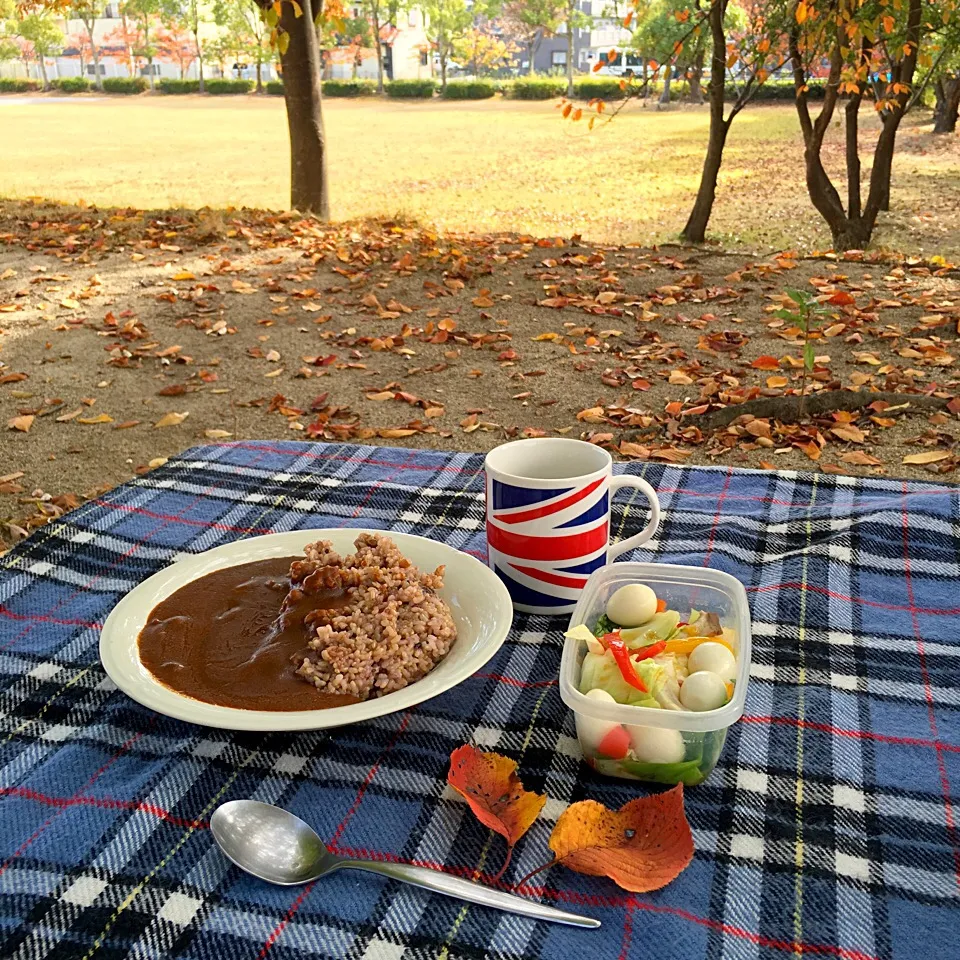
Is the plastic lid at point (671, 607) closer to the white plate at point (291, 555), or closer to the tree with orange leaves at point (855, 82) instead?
the white plate at point (291, 555)

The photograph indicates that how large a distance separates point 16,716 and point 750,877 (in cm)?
80

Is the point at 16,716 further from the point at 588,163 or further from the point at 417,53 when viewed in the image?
the point at 417,53

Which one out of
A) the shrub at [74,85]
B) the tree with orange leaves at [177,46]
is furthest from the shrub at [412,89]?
the shrub at [74,85]

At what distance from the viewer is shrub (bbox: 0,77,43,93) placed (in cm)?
4184

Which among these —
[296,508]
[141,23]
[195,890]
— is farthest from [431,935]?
[141,23]

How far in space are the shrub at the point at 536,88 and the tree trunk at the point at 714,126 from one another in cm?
2847

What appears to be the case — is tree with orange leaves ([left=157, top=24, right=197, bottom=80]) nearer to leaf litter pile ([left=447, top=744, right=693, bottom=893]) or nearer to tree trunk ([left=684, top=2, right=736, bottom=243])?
tree trunk ([left=684, top=2, right=736, bottom=243])

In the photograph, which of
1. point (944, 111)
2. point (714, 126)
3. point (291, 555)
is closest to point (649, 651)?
point (291, 555)

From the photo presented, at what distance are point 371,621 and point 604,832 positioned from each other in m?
0.33

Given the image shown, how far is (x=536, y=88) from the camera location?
1355 inches

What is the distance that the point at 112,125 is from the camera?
25578 mm

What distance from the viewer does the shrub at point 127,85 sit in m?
39.5

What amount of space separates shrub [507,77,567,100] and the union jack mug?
35.7 metres

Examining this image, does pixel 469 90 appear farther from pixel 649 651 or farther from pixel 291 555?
pixel 649 651
